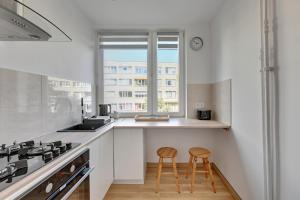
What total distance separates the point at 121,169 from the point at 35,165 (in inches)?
65.6

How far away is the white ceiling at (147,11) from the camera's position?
251 cm

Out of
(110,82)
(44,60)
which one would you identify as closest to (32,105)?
(44,60)

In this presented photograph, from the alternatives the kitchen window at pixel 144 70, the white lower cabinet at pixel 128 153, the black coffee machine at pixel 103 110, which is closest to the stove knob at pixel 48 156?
the white lower cabinet at pixel 128 153

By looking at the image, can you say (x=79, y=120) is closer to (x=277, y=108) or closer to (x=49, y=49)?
(x=49, y=49)

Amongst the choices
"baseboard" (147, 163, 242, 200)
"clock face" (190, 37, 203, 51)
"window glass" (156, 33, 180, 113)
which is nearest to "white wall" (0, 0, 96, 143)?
"window glass" (156, 33, 180, 113)

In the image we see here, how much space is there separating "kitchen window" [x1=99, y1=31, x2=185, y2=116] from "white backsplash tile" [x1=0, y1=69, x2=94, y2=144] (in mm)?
1087

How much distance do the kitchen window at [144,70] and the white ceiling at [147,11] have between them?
24 centimetres

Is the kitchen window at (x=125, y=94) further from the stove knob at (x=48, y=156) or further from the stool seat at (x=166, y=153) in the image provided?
the stove knob at (x=48, y=156)

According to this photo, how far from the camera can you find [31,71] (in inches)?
63.0

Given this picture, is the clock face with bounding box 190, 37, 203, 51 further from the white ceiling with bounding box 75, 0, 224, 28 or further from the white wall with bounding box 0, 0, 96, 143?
the white wall with bounding box 0, 0, 96, 143

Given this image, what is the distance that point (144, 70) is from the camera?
3.32 metres

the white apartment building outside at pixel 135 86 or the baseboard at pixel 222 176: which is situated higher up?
the white apartment building outside at pixel 135 86

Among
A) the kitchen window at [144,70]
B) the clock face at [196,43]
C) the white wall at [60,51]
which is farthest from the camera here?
the kitchen window at [144,70]

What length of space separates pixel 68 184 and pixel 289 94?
156 centimetres
